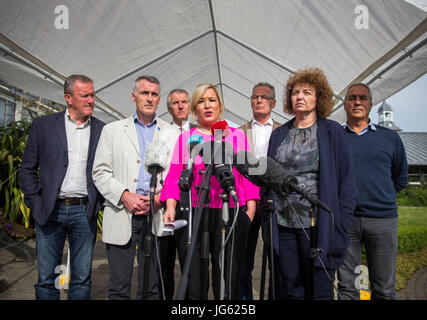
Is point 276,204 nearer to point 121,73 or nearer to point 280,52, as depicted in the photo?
point 280,52

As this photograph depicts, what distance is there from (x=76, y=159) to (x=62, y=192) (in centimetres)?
30

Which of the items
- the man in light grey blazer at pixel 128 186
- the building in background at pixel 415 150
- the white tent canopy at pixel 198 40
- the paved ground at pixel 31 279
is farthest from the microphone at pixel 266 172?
the building in background at pixel 415 150

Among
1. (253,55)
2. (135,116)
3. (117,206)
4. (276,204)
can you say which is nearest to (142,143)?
(135,116)

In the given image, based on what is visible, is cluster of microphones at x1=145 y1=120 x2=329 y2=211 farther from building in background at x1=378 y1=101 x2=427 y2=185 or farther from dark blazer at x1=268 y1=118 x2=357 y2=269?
building in background at x1=378 y1=101 x2=427 y2=185

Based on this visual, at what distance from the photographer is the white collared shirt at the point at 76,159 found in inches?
98.2

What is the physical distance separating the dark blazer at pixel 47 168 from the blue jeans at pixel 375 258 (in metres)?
2.20

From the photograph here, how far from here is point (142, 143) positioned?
8.32 ft

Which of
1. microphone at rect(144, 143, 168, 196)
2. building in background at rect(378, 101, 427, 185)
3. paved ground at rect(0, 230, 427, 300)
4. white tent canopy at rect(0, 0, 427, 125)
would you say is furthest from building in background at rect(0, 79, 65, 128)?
building in background at rect(378, 101, 427, 185)

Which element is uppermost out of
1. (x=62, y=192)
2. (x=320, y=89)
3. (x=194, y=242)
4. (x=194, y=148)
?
(x=320, y=89)

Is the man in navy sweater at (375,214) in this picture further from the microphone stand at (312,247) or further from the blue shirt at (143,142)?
the blue shirt at (143,142)

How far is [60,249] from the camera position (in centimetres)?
253

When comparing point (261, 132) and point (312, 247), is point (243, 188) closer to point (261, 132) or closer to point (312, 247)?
point (312, 247)

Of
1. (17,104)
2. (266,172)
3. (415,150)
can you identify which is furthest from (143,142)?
(415,150)
